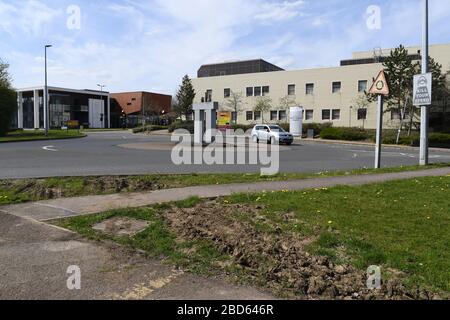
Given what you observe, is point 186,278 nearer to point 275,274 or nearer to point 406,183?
point 275,274

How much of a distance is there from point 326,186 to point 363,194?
1501 millimetres

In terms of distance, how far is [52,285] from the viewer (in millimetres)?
4160

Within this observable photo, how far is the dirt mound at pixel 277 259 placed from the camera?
401cm

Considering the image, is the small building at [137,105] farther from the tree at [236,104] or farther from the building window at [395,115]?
the building window at [395,115]

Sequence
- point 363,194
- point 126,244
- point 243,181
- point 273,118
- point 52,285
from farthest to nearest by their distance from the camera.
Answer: point 273,118 → point 243,181 → point 363,194 → point 126,244 → point 52,285

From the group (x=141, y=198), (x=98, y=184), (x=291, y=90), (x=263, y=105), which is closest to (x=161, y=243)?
(x=141, y=198)

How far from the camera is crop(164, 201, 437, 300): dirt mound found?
13.1 feet

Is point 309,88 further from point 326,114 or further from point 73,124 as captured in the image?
point 73,124

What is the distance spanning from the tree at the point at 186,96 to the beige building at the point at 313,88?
107 centimetres

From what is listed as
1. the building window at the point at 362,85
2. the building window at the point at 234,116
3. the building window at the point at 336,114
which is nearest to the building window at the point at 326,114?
the building window at the point at 336,114

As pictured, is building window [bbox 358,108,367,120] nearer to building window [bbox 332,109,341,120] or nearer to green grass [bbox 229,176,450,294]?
building window [bbox 332,109,341,120]

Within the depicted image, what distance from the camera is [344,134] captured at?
4456 centimetres
